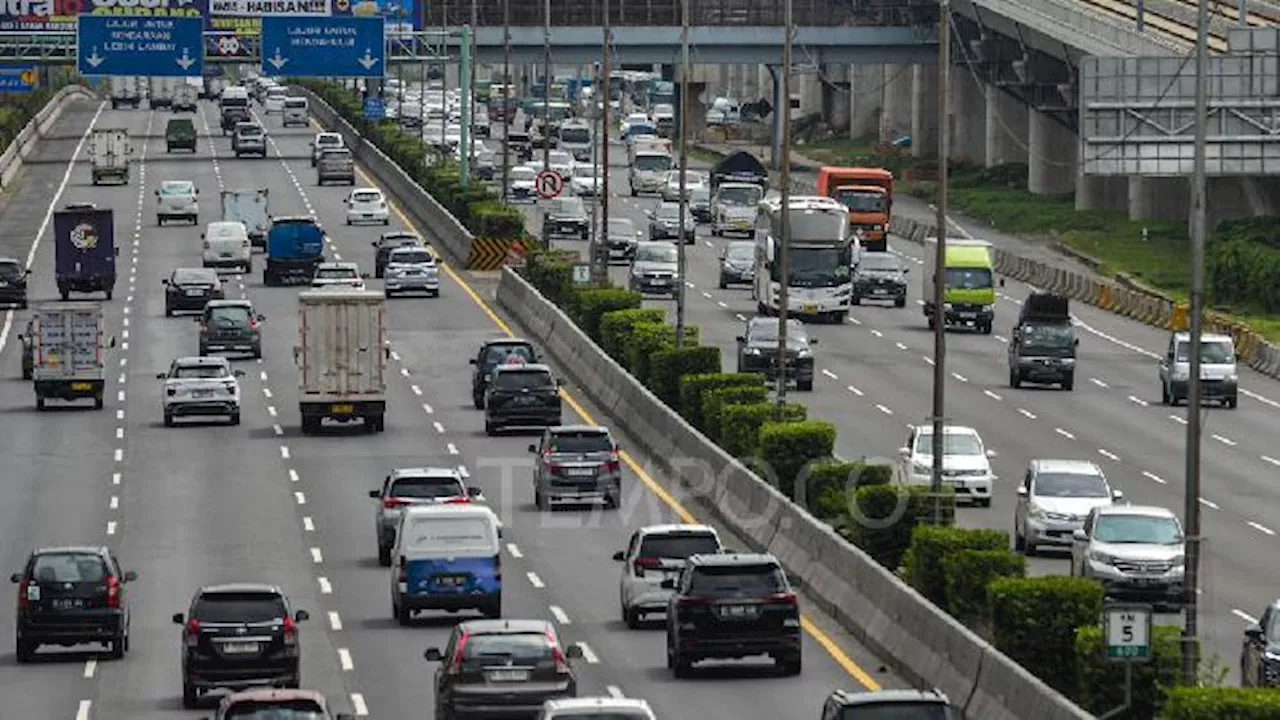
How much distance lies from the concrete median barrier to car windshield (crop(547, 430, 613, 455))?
2.01 meters

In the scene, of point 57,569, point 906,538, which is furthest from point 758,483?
point 57,569

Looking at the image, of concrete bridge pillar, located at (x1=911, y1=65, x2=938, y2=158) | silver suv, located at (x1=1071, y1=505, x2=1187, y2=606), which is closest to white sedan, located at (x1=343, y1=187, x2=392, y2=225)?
concrete bridge pillar, located at (x1=911, y1=65, x2=938, y2=158)

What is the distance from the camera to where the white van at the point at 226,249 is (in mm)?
109688

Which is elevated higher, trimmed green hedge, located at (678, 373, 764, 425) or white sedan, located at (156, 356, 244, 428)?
trimmed green hedge, located at (678, 373, 764, 425)

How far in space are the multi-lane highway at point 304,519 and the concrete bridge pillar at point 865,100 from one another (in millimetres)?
89345

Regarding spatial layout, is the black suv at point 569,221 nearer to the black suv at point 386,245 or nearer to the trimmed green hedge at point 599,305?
the black suv at point 386,245

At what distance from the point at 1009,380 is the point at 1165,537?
3600 cm

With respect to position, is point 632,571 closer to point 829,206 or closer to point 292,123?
point 829,206

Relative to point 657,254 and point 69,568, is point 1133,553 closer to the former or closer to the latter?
point 69,568

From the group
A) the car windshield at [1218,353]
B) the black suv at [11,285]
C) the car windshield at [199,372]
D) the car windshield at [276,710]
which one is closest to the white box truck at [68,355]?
the car windshield at [199,372]

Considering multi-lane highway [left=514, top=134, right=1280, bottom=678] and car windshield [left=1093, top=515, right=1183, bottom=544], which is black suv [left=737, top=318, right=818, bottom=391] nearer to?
multi-lane highway [left=514, top=134, right=1280, bottom=678]

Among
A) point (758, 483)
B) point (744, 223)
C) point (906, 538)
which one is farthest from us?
point (744, 223)

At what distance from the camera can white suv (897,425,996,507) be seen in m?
61.3

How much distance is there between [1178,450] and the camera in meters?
71.7
